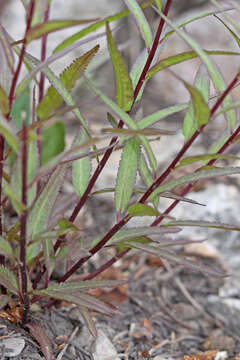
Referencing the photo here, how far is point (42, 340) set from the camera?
94 cm

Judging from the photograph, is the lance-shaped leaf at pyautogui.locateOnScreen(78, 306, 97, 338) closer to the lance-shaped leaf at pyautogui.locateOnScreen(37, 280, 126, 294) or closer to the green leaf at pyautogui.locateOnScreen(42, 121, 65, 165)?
the lance-shaped leaf at pyautogui.locateOnScreen(37, 280, 126, 294)

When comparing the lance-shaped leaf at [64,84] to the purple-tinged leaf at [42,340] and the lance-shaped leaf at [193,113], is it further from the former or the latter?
the purple-tinged leaf at [42,340]

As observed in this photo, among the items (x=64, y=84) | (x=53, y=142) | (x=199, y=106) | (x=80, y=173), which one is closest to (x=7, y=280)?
(x=80, y=173)

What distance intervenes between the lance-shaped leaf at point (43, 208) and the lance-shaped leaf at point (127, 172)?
0.13 meters

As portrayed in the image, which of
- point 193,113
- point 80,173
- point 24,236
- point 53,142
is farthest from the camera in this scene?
point 53,142

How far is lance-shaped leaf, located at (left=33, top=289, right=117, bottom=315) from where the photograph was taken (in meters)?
0.90

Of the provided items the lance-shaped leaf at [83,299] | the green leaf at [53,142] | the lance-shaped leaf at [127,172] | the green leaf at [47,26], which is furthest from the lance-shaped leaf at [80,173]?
the green leaf at [53,142]

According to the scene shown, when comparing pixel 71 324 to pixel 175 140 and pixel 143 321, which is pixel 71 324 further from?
pixel 175 140

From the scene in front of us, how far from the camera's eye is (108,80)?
2723mm

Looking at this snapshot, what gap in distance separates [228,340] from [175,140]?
3.70ft

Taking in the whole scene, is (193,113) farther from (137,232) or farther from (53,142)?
(53,142)

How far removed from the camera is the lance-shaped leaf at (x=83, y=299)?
90 centimetres

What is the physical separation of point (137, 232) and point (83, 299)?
6.6 inches

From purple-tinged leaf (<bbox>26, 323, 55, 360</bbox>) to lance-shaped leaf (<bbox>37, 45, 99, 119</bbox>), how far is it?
1.48 feet
